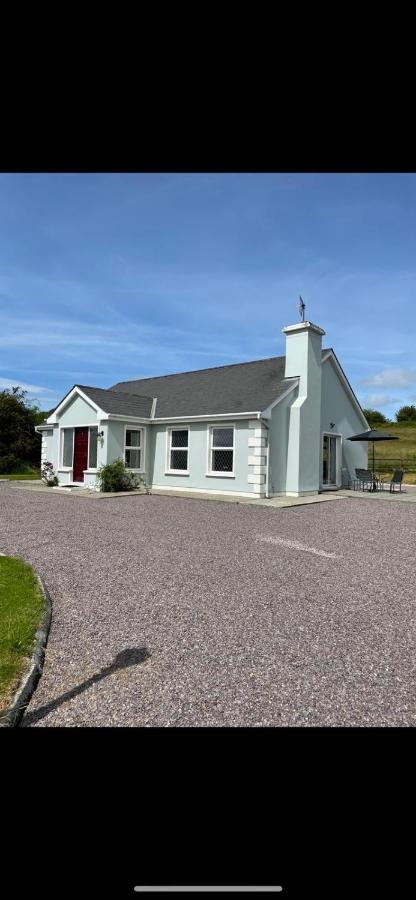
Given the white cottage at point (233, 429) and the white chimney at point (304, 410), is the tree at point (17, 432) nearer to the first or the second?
the white cottage at point (233, 429)

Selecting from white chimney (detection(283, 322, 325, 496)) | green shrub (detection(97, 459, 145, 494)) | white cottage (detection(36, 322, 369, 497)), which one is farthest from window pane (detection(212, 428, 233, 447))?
green shrub (detection(97, 459, 145, 494))

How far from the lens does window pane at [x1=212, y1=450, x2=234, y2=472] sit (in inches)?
638

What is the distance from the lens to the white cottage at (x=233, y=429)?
15.8 metres

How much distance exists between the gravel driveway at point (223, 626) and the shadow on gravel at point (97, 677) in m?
0.01

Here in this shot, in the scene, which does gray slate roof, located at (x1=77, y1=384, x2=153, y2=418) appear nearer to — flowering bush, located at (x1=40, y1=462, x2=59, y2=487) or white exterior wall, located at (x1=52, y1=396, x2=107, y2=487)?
white exterior wall, located at (x1=52, y1=396, x2=107, y2=487)

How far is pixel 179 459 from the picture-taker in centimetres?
1791

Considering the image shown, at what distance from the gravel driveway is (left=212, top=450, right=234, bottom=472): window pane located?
21.8 ft

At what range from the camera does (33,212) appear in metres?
3.24
